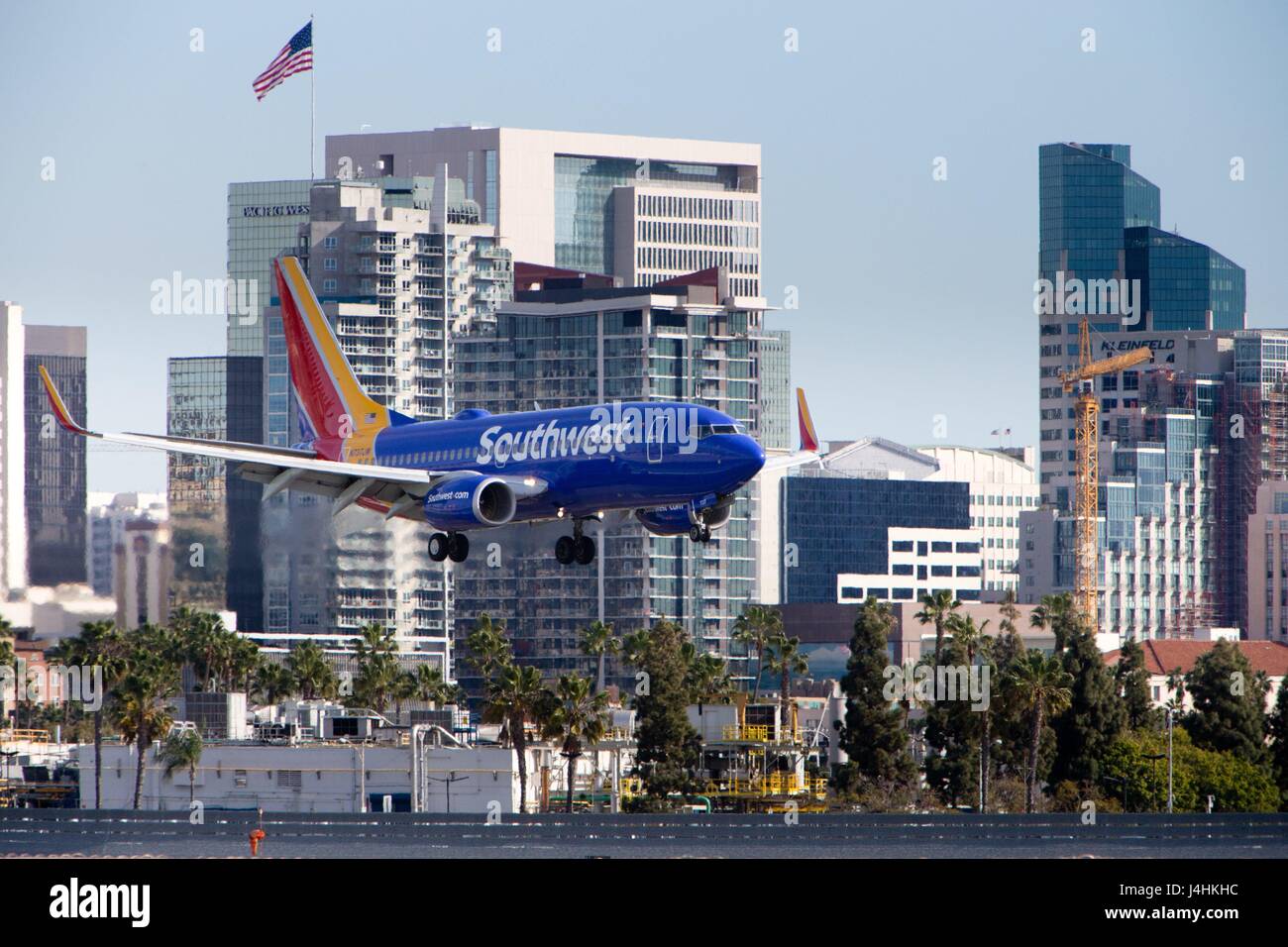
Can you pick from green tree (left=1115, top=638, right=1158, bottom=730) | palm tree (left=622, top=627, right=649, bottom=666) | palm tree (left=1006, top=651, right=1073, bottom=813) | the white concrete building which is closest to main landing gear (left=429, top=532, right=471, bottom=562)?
the white concrete building

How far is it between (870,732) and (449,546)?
84093 mm

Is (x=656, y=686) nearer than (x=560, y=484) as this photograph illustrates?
No

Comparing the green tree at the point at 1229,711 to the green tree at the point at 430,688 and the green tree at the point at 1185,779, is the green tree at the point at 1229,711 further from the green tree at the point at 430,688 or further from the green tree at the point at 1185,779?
the green tree at the point at 430,688

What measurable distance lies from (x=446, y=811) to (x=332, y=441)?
54.7m

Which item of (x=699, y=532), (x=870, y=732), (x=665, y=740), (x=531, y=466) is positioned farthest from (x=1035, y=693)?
(x=699, y=532)

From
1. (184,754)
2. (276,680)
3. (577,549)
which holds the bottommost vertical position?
(184,754)

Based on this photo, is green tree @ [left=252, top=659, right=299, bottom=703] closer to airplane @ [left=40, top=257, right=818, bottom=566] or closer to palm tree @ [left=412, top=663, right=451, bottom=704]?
palm tree @ [left=412, top=663, right=451, bottom=704]

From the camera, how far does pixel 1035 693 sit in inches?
6432

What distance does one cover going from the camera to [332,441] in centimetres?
9981

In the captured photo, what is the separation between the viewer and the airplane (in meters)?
79.8

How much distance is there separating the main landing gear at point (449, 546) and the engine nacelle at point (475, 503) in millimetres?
1583

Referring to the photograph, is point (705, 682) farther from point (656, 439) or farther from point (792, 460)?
point (656, 439)

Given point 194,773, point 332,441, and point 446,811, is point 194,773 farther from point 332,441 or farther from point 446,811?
point 332,441
